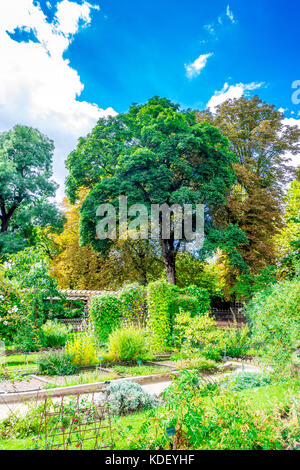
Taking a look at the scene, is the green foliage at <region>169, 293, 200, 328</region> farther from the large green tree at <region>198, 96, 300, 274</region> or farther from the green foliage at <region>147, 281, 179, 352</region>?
the large green tree at <region>198, 96, 300, 274</region>

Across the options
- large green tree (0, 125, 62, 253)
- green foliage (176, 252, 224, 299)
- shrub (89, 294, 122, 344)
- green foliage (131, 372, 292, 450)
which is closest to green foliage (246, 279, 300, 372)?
green foliage (131, 372, 292, 450)

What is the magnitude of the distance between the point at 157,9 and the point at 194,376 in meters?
11.6

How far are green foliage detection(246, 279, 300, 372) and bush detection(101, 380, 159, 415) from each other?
2.17 metres

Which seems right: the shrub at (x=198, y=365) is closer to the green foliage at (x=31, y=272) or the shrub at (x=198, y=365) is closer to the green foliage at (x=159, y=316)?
the green foliage at (x=159, y=316)

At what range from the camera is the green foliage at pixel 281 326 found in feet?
17.4

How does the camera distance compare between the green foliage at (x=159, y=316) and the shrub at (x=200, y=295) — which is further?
the shrub at (x=200, y=295)

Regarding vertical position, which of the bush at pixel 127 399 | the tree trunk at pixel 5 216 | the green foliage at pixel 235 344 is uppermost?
the tree trunk at pixel 5 216

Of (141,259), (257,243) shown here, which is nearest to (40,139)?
(141,259)

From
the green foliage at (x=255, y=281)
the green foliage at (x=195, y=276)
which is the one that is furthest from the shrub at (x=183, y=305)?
the green foliage at (x=195, y=276)

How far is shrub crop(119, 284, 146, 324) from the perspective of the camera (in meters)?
10.7

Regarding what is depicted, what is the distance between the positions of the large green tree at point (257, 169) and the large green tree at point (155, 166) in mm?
2336

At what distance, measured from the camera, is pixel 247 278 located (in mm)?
16766

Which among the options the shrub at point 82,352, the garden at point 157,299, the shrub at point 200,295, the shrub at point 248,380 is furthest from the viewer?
the shrub at point 200,295

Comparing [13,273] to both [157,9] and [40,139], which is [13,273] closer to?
[157,9]
